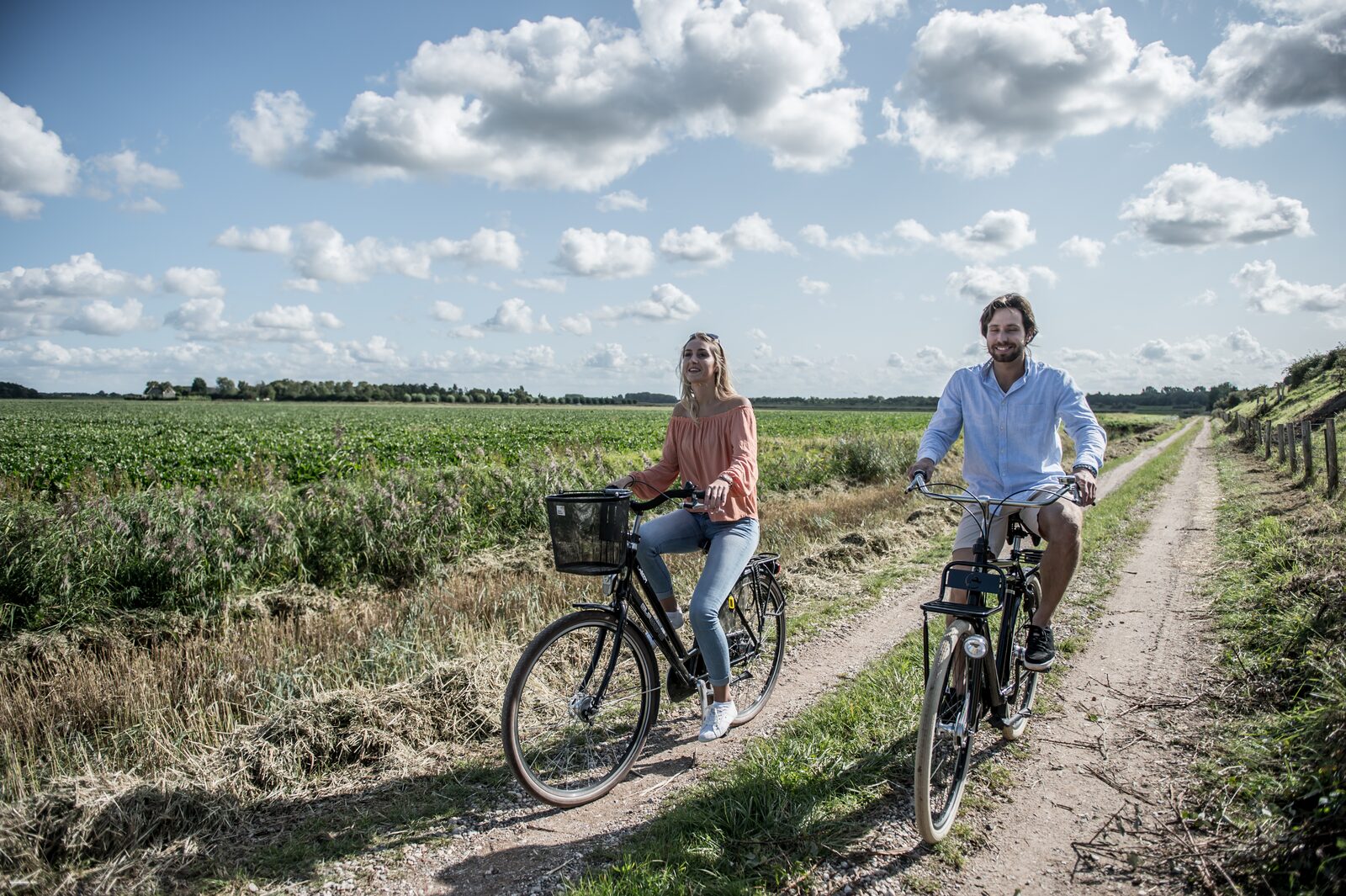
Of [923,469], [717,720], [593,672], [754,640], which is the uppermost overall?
[923,469]

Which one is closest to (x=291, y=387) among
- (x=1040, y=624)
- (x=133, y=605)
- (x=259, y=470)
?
(x=259, y=470)

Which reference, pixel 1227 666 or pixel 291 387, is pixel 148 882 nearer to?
pixel 1227 666

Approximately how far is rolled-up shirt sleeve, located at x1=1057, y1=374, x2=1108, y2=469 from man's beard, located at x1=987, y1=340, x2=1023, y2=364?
267mm

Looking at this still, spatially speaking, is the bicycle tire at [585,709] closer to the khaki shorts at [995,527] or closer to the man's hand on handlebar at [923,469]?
the man's hand on handlebar at [923,469]

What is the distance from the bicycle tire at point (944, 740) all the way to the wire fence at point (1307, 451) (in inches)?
478

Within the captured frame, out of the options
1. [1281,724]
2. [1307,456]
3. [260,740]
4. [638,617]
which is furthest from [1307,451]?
[260,740]

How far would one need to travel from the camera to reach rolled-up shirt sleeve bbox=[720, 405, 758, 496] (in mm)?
4109

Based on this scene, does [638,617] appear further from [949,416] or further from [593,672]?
[949,416]

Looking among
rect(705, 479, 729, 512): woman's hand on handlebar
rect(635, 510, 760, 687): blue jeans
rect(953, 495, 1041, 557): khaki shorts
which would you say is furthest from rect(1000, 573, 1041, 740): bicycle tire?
rect(705, 479, 729, 512): woman's hand on handlebar

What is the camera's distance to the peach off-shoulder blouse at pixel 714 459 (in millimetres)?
4145

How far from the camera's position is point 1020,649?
4016 millimetres

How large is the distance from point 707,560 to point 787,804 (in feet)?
4.17

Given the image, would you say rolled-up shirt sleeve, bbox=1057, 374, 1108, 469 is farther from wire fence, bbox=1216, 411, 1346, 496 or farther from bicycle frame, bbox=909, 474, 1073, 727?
wire fence, bbox=1216, 411, 1346, 496

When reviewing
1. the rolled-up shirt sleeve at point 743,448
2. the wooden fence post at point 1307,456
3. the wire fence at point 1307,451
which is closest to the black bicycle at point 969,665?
the rolled-up shirt sleeve at point 743,448
